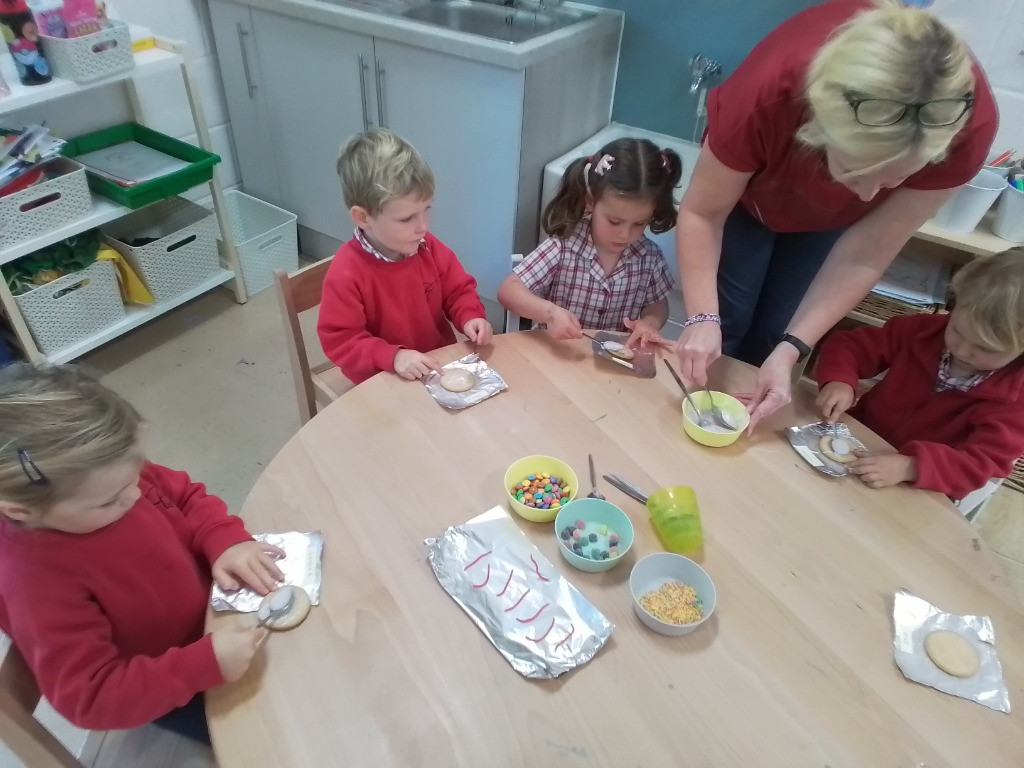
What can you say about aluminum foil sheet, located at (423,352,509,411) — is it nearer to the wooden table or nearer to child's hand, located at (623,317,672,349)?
the wooden table

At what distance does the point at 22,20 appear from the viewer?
1781 millimetres

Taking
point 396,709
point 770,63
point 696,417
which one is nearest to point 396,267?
point 696,417

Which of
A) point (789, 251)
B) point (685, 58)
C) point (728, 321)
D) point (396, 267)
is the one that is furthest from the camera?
point (685, 58)

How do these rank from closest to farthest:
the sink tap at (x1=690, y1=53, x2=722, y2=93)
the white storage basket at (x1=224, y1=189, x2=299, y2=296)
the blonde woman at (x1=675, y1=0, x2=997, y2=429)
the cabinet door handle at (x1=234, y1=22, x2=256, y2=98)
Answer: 1. the blonde woman at (x1=675, y1=0, x2=997, y2=429)
2. the sink tap at (x1=690, y1=53, x2=722, y2=93)
3. the cabinet door handle at (x1=234, y1=22, x2=256, y2=98)
4. the white storage basket at (x1=224, y1=189, x2=299, y2=296)

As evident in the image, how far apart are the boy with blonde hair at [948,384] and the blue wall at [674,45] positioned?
1.19 metres

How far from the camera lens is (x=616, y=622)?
864 millimetres

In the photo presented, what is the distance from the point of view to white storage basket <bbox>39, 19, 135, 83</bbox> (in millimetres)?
1838

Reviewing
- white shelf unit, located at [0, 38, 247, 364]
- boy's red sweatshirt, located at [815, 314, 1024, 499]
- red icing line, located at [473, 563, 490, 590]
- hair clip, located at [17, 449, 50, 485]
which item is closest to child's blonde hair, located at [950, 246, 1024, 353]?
boy's red sweatshirt, located at [815, 314, 1024, 499]

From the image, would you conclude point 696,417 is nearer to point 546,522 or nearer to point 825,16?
point 546,522

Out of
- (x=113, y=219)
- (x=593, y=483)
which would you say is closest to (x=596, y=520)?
(x=593, y=483)

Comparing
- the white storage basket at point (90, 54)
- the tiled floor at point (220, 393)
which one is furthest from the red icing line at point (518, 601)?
the white storage basket at point (90, 54)

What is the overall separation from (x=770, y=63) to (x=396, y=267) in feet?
2.58

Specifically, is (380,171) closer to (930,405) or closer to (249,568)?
(249,568)

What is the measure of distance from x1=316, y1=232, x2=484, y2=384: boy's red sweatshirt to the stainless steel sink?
3.28ft
